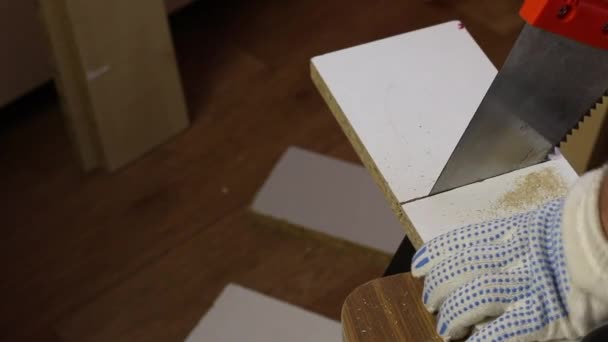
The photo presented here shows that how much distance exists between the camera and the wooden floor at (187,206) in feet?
4.77

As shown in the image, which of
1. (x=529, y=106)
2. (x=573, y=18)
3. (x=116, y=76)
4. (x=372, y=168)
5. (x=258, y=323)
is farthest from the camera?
(x=116, y=76)

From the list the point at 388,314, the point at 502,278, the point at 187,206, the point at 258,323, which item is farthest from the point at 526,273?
the point at 187,206

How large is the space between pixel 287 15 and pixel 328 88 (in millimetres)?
1210

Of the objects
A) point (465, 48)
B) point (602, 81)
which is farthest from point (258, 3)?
point (602, 81)

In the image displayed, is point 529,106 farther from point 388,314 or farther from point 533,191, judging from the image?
point 388,314

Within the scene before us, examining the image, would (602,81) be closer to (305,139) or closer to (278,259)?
(278,259)

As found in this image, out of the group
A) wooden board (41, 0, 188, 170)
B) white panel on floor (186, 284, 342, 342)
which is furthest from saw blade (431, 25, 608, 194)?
wooden board (41, 0, 188, 170)

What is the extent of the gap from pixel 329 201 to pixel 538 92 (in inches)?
33.9

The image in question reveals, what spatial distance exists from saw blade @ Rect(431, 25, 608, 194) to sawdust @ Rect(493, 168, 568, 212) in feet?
0.07

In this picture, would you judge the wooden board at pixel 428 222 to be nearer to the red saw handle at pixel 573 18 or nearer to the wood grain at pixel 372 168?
the wood grain at pixel 372 168

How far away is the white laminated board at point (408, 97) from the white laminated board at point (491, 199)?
28mm

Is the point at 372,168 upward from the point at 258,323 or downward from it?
upward

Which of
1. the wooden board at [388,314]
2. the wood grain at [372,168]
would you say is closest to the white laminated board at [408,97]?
the wood grain at [372,168]

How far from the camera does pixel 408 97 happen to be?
0.93m
